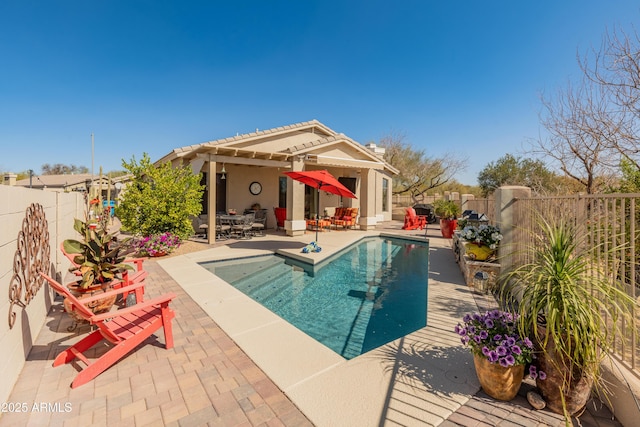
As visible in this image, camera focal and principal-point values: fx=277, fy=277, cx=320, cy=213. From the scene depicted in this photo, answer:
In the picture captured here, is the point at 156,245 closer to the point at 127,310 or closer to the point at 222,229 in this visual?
the point at 222,229

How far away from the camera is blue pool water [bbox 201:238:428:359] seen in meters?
4.70

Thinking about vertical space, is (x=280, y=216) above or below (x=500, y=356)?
above

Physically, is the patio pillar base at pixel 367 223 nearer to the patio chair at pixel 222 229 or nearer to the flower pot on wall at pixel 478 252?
the patio chair at pixel 222 229

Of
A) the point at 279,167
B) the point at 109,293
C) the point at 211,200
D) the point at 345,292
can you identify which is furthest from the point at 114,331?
the point at 279,167

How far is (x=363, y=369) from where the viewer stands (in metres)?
3.01

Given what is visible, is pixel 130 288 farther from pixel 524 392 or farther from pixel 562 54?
pixel 562 54

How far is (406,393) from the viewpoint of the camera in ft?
8.55

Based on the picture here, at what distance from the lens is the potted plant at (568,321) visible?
2.17 m

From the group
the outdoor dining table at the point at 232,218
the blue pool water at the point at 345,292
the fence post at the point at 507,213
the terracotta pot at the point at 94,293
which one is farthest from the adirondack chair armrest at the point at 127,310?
the outdoor dining table at the point at 232,218

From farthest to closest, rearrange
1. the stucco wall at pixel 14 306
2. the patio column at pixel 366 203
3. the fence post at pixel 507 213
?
the patio column at pixel 366 203 → the fence post at pixel 507 213 → the stucco wall at pixel 14 306

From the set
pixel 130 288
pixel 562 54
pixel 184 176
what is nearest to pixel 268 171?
pixel 184 176

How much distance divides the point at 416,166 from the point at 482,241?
81.7ft

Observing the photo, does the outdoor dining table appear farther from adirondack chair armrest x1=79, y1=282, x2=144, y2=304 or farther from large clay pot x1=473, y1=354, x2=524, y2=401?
large clay pot x1=473, y1=354, x2=524, y2=401

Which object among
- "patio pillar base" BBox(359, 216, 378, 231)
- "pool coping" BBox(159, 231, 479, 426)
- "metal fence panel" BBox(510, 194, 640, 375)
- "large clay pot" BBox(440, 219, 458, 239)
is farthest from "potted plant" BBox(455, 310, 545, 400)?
"patio pillar base" BBox(359, 216, 378, 231)
